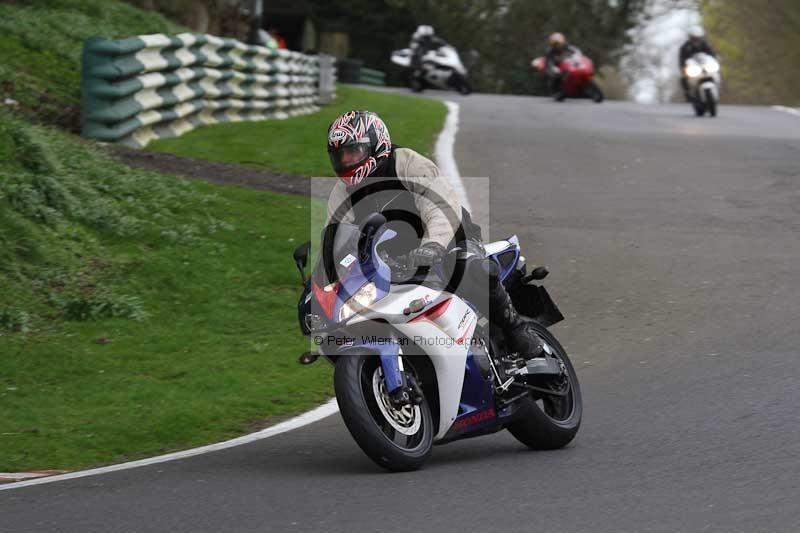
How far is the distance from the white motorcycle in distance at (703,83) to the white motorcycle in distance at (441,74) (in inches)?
339

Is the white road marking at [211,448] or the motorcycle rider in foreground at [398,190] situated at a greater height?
the motorcycle rider in foreground at [398,190]

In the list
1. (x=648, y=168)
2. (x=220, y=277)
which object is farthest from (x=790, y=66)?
(x=220, y=277)

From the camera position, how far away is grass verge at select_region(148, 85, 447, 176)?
17.3 m

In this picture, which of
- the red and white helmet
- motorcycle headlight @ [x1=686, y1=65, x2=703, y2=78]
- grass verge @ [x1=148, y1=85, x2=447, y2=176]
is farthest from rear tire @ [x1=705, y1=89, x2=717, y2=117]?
the red and white helmet

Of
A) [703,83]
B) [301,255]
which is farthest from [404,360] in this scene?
[703,83]

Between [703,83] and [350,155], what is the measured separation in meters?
21.4

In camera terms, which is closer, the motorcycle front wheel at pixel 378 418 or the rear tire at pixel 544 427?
the motorcycle front wheel at pixel 378 418

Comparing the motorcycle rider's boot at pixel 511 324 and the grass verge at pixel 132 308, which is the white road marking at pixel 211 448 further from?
the motorcycle rider's boot at pixel 511 324

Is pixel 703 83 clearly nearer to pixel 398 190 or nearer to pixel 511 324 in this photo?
pixel 511 324

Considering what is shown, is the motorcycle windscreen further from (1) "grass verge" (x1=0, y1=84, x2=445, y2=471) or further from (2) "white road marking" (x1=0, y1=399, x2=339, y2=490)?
(1) "grass verge" (x1=0, y1=84, x2=445, y2=471)

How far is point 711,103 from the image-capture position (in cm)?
2738

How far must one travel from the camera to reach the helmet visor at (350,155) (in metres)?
6.83

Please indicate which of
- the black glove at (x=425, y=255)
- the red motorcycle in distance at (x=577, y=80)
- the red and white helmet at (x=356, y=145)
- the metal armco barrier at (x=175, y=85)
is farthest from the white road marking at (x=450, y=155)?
the red motorcycle in distance at (x=577, y=80)

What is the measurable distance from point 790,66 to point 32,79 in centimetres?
3869
